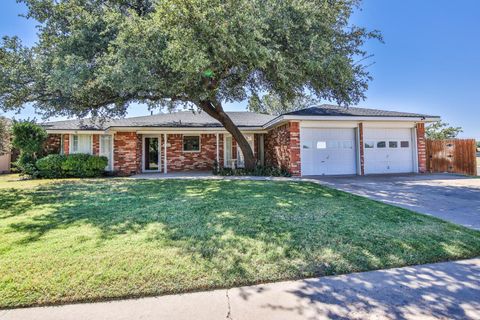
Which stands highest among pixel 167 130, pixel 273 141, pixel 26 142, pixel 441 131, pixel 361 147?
pixel 441 131

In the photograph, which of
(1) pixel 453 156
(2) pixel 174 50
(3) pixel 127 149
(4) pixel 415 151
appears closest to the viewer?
(2) pixel 174 50

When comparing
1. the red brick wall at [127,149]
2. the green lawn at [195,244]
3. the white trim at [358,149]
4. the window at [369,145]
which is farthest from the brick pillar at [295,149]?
the red brick wall at [127,149]

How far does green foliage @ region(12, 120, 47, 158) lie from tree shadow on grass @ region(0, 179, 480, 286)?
8202 millimetres

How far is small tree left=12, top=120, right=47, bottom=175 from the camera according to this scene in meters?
14.3

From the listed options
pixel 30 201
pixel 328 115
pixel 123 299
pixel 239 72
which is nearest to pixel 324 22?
pixel 239 72

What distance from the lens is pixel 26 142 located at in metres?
14.4

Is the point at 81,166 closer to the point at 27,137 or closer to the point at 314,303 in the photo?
the point at 27,137

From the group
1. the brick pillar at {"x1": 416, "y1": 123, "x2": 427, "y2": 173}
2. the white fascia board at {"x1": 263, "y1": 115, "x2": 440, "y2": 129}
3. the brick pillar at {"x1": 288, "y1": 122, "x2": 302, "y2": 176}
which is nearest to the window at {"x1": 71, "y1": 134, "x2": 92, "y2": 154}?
the white fascia board at {"x1": 263, "y1": 115, "x2": 440, "y2": 129}

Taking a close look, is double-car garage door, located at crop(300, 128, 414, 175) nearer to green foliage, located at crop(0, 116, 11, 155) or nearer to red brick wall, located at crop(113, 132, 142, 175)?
red brick wall, located at crop(113, 132, 142, 175)

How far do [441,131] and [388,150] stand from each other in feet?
60.1

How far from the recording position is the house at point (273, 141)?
13.9 meters

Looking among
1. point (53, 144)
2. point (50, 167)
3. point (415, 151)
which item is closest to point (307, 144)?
point (415, 151)

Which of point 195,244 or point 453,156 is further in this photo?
point 453,156

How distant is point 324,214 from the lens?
5801 mm
